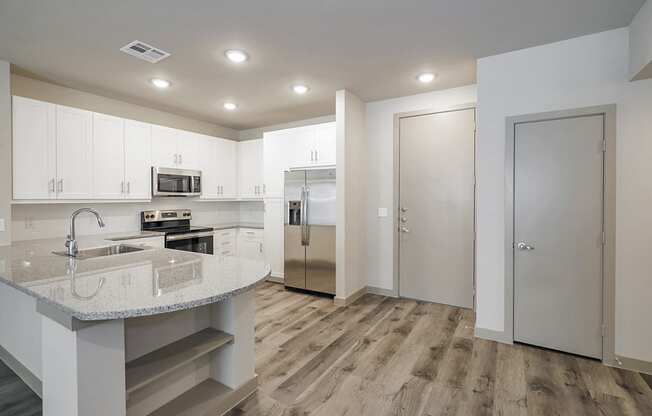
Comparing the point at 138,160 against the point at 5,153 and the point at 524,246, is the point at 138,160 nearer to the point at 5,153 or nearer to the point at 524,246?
the point at 5,153

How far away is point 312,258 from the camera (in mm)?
4266

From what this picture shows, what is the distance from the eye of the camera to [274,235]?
4820mm

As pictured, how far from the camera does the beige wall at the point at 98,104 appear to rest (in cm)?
338

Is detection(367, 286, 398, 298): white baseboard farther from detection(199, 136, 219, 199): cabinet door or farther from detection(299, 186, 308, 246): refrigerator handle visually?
detection(199, 136, 219, 199): cabinet door

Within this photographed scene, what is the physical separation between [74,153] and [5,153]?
1.95ft

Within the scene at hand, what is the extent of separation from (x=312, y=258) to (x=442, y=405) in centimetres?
251

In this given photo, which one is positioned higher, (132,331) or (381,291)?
(132,331)

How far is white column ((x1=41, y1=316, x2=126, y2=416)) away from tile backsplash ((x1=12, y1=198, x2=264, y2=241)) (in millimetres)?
2811

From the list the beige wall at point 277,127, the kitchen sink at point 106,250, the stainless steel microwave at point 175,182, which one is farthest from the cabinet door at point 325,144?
the kitchen sink at point 106,250

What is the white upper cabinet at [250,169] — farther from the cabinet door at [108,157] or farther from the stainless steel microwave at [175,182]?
the cabinet door at [108,157]

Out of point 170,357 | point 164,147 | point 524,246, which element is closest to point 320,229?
point 524,246

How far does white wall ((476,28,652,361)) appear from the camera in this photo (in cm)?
238

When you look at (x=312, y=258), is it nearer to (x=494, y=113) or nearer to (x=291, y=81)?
(x=291, y=81)

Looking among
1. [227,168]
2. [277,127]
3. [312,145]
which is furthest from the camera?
[277,127]
